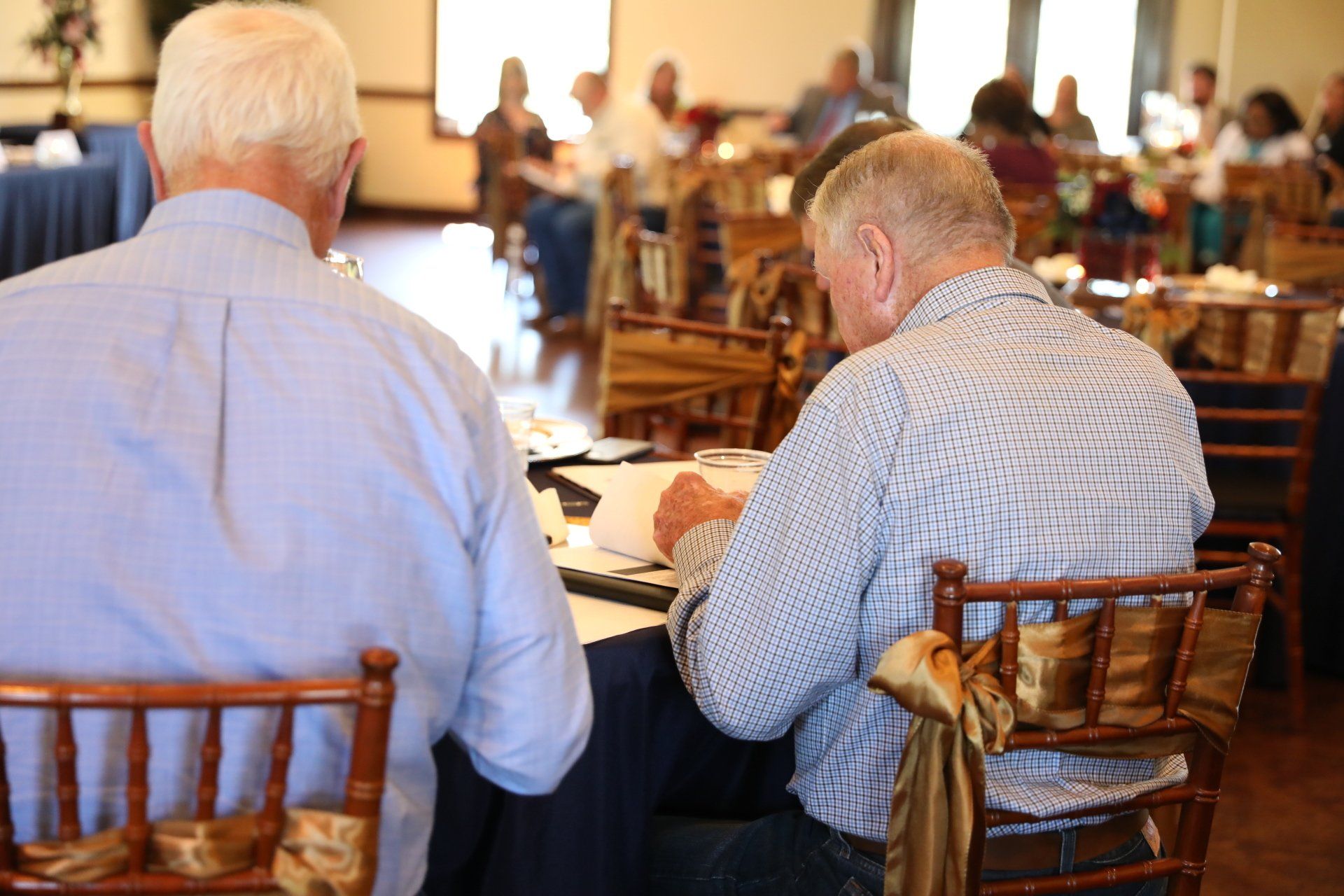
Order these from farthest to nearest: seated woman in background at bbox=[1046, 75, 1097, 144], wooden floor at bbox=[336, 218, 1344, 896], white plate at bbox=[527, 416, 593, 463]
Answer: seated woman in background at bbox=[1046, 75, 1097, 144]
wooden floor at bbox=[336, 218, 1344, 896]
white plate at bbox=[527, 416, 593, 463]

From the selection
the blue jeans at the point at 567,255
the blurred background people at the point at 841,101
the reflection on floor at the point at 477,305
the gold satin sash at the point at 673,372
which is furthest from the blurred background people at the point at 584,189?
the gold satin sash at the point at 673,372

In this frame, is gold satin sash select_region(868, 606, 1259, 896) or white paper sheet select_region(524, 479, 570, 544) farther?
white paper sheet select_region(524, 479, 570, 544)

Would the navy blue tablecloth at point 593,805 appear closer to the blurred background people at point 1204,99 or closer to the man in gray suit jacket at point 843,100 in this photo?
the man in gray suit jacket at point 843,100

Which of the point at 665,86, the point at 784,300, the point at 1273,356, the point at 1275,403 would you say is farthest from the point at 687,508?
the point at 665,86

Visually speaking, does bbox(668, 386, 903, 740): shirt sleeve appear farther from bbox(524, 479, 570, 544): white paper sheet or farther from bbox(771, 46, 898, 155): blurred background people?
bbox(771, 46, 898, 155): blurred background people

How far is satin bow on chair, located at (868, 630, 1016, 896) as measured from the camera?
1.23m

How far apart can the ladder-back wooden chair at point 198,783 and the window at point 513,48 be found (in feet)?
37.3

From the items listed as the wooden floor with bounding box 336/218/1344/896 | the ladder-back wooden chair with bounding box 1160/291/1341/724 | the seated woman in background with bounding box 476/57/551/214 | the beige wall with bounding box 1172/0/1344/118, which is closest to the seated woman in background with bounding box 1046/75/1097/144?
the beige wall with bounding box 1172/0/1344/118

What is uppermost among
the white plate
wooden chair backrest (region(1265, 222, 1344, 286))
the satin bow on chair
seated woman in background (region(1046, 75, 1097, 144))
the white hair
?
seated woman in background (region(1046, 75, 1097, 144))

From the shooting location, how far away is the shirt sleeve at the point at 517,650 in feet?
3.59

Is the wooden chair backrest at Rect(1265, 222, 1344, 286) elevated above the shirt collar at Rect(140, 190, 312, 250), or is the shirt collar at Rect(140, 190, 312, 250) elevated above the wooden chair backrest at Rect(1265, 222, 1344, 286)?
the shirt collar at Rect(140, 190, 312, 250)

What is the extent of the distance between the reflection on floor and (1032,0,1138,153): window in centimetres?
503

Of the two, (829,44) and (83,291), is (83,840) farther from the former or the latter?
(829,44)

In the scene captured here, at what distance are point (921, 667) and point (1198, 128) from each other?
9.83m
